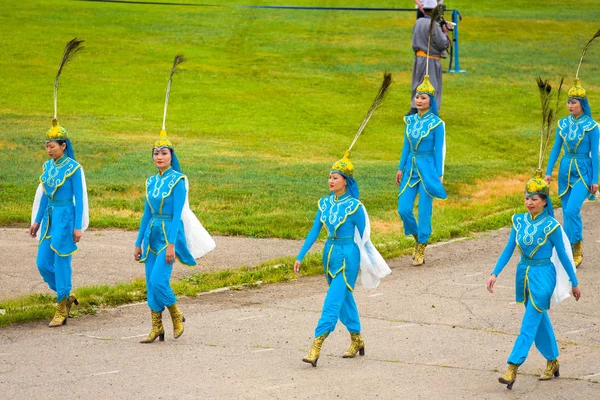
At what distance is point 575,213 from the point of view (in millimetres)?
13945

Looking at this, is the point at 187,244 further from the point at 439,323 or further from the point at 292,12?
the point at 292,12

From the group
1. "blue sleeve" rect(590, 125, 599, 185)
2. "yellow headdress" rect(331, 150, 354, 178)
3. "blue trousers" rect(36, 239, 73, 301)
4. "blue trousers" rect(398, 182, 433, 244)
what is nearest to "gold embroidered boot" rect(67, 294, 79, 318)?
"blue trousers" rect(36, 239, 73, 301)

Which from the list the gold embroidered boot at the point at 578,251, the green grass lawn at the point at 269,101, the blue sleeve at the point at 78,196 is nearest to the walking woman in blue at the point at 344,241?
the blue sleeve at the point at 78,196

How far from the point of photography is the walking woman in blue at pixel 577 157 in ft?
45.5

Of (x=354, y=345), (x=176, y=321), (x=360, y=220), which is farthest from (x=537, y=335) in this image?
(x=176, y=321)

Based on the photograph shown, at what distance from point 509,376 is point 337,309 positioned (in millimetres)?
1716

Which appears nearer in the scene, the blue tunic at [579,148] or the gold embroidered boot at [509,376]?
the gold embroidered boot at [509,376]

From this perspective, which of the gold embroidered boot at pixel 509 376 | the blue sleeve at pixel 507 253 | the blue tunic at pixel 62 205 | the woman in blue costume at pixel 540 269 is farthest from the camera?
the blue tunic at pixel 62 205

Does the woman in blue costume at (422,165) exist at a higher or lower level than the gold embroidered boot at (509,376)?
higher

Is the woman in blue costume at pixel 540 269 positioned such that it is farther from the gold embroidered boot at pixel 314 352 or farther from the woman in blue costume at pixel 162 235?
the woman in blue costume at pixel 162 235

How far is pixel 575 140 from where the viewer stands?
1394 cm

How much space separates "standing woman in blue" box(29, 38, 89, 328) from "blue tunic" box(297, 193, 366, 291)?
8.85 ft

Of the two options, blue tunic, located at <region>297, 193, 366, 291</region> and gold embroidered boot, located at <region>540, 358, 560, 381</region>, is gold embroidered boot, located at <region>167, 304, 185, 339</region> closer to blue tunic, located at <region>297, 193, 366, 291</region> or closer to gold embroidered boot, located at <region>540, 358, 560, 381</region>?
blue tunic, located at <region>297, 193, 366, 291</region>

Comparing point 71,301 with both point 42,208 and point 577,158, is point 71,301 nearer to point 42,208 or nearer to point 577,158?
point 42,208
